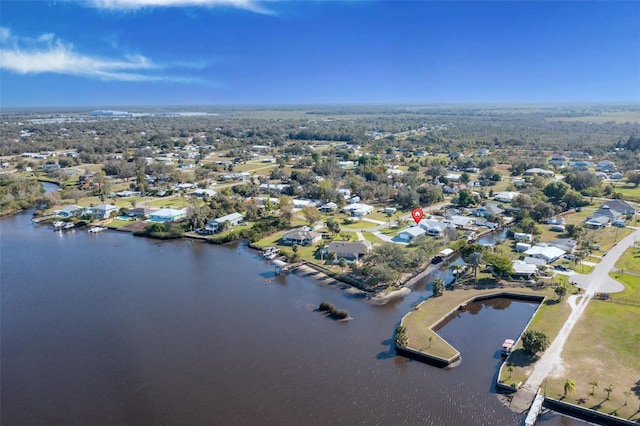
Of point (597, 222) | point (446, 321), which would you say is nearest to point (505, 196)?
point (597, 222)

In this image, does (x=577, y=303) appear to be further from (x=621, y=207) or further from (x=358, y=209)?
(x=621, y=207)

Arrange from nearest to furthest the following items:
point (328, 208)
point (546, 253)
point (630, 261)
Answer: point (630, 261) < point (546, 253) < point (328, 208)

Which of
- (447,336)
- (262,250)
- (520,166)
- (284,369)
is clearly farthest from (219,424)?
(520,166)

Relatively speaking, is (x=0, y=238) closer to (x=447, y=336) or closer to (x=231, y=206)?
(x=231, y=206)

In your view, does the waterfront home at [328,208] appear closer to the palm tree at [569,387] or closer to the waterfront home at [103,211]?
the waterfront home at [103,211]

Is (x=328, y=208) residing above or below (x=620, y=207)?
below
